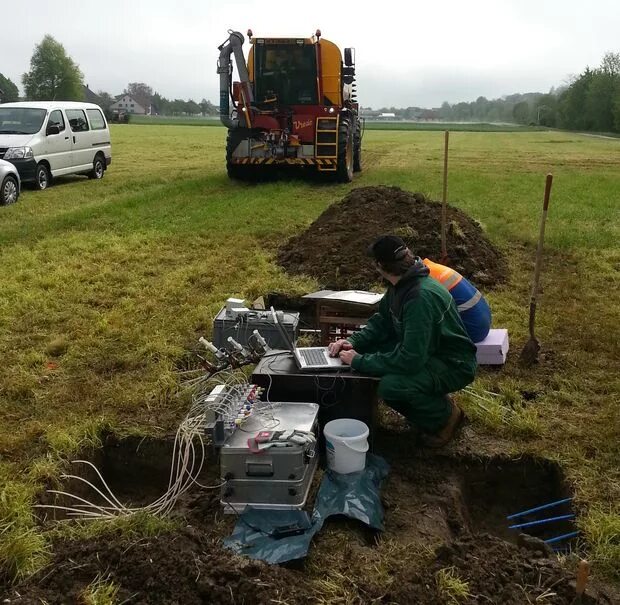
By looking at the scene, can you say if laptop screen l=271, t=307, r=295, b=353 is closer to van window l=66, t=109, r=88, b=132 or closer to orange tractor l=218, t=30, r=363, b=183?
Result: orange tractor l=218, t=30, r=363, b=183

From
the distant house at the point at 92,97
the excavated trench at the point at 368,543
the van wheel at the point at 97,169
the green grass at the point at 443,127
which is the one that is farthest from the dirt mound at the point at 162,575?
the distant house at the point at 92,97

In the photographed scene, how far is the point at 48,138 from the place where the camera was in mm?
13695

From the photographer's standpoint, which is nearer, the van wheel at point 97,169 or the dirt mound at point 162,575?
the dirt mound at point 162,575

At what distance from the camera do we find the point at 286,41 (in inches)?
549

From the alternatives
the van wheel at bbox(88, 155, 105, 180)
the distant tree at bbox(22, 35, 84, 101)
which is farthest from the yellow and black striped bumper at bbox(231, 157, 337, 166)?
the distant tree at bbox(22, 35, 84, 101)

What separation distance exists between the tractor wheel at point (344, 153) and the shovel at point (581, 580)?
1240 centimetres

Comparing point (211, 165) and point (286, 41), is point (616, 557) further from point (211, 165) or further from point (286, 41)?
point (211, 165)

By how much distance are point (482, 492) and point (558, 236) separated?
6608mm

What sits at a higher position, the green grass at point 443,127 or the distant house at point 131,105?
the distant house at point 131,105

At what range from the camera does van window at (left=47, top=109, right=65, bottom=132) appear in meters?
13.9

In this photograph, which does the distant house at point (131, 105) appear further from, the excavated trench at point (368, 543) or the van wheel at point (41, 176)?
the excavated trench at point (368, 543)

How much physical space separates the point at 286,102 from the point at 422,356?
11633 millimetres

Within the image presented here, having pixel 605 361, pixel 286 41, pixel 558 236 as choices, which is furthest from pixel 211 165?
pixel 605 361

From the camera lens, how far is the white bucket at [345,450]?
140 inches
